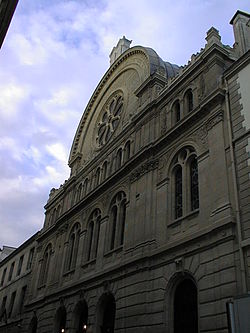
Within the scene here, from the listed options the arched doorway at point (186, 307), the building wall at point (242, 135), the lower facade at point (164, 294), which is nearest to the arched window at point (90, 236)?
the lower facade at point (164, 294)

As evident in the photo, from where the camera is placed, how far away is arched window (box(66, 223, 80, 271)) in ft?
95.3

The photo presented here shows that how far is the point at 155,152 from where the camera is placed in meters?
22.6

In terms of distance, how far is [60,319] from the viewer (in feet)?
91.9

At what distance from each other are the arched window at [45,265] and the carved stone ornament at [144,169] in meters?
14.0

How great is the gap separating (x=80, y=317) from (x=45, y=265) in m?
9.95

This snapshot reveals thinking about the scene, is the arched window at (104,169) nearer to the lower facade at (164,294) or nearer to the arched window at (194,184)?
the lower facade at (164,294)

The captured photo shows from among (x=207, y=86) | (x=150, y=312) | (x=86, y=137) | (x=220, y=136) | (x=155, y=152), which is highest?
(x=86, y=137)

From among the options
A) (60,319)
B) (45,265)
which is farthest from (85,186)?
(60,319)

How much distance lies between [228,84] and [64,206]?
2025cm

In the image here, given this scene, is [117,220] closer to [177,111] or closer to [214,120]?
[177,111]

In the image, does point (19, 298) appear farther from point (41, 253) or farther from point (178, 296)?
point (178, 296)

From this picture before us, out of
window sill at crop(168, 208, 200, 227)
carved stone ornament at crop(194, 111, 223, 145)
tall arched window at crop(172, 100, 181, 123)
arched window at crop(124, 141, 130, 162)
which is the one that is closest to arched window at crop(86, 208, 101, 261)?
arched window at crop(124, 141, 130, 162)

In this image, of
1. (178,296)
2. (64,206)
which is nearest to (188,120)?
(178,296)

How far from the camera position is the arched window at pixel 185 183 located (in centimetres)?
1900
